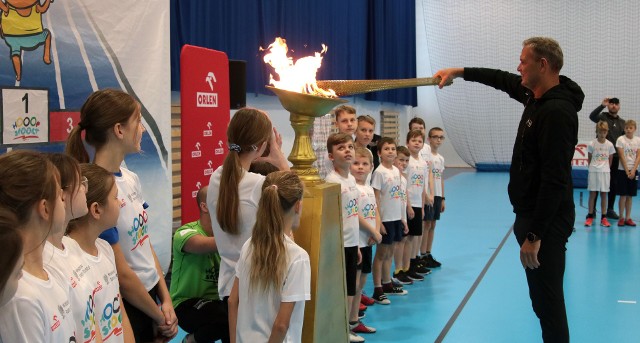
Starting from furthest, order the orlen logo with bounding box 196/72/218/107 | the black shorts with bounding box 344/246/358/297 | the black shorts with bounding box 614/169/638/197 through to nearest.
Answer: the black shorts with bounding box 614/169/638/197 → the black shorts with bounding box 344/246/358/297 → the orlen logo with bounding box 196/72/218/107

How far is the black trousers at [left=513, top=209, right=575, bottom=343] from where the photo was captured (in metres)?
3.05

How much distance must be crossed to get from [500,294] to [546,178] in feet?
10.1

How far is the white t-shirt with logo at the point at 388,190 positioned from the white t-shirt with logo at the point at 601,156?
4858mm

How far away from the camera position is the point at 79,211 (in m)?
1.85

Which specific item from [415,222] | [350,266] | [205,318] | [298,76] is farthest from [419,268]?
[298,76]

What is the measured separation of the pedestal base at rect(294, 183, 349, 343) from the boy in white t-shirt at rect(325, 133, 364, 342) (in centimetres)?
115

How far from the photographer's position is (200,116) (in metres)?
4.13

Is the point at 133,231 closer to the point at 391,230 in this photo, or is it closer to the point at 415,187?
the point at 391,230

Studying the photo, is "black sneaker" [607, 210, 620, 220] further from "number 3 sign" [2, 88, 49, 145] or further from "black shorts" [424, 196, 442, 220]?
"number 3 sign" [2, 88, 49, 145]

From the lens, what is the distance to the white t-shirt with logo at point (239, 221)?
2.76 m

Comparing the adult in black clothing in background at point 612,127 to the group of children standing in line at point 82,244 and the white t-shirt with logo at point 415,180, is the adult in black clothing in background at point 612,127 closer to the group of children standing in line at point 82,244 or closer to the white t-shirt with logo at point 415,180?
the white t-shirt with logo at point 415,180

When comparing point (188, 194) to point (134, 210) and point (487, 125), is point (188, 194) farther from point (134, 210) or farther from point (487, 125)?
point (487, 125)

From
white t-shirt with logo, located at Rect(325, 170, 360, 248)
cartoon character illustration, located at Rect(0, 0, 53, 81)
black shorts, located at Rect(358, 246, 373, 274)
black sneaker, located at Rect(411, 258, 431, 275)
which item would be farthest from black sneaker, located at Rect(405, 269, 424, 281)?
cartoon character illustration, located at Rect(0, 0, 53, 81)

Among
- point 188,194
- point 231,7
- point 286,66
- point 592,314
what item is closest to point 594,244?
point 592,314
